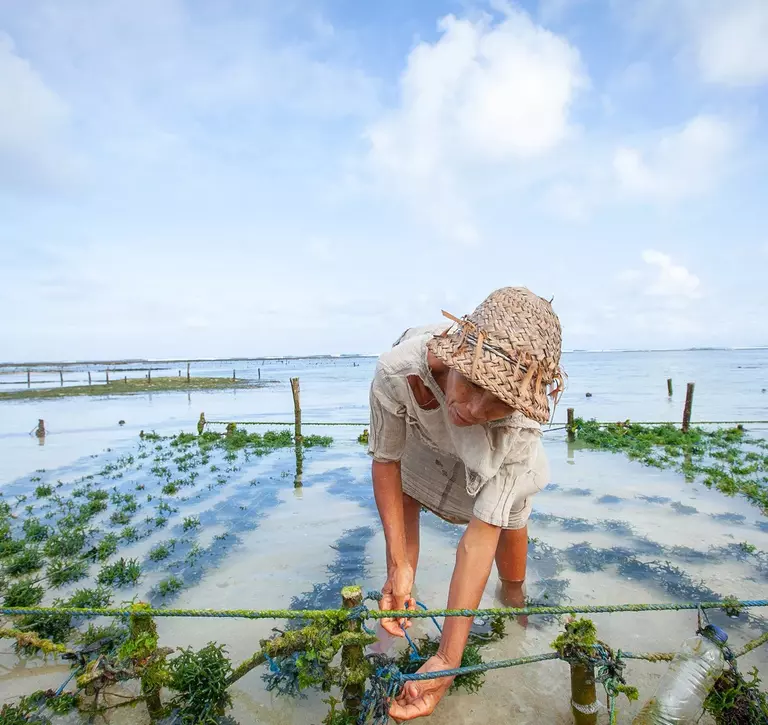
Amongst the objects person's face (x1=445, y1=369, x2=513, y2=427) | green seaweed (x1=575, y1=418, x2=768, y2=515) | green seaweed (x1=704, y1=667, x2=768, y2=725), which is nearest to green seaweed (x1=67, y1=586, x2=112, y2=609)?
person's face (x1=445, y1=369, x2=513, y2=427)

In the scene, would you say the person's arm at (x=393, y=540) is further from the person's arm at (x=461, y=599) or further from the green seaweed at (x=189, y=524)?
the green seaweed at (x=189, y=524)

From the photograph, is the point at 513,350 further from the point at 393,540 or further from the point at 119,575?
the point at 119,575

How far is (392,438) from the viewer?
2588mm

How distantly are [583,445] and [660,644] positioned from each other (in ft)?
31.0

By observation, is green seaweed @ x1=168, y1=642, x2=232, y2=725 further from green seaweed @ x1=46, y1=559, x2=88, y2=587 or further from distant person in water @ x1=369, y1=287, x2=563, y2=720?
green seaweed @ x1=46, y1=559, x2=88, y2=587

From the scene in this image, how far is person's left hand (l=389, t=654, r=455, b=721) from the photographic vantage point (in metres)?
2.18

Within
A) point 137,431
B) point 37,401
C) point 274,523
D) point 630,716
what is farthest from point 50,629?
point 37,401

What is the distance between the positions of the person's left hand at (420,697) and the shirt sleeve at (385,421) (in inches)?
40.9

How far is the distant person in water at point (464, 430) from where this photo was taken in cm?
176

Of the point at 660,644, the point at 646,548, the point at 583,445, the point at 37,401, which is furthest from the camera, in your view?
the point at 37,401

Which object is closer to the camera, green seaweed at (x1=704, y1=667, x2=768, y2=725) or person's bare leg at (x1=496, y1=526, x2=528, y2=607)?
green seaweed at (x1=704, y1=667, x2=768, y2=725)

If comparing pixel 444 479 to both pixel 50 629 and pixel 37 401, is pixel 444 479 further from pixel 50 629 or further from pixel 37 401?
pixel 37 401

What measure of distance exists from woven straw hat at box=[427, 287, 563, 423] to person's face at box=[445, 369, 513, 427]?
0.08 meters

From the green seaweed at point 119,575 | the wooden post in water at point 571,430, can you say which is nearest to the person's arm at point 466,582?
the green seaweed at point 119,575
